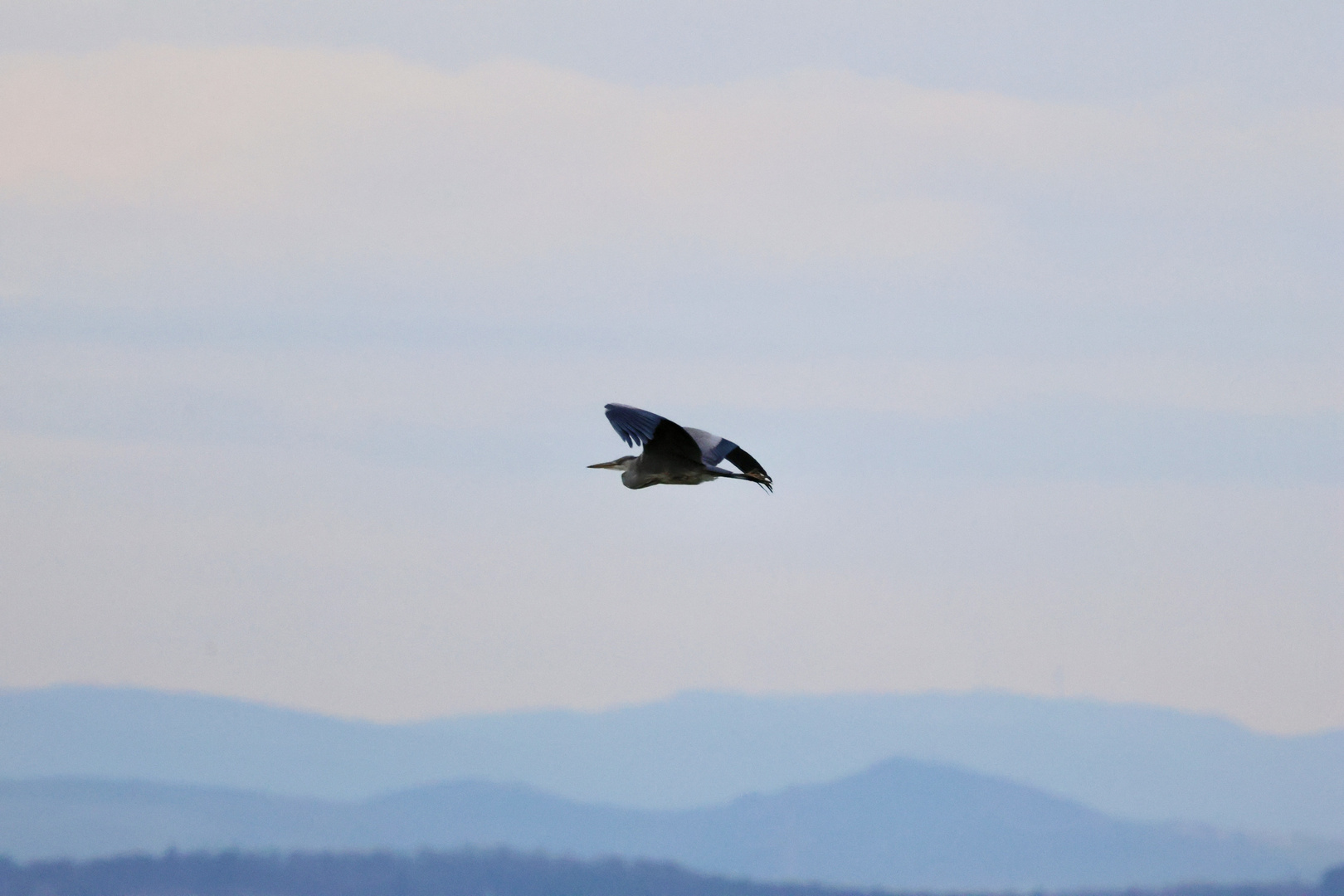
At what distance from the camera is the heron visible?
1724 inches

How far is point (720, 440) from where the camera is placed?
1905 inches

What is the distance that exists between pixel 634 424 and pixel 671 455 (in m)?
3.35

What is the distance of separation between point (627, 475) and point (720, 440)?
3210 mm

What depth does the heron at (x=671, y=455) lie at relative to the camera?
43.8 m

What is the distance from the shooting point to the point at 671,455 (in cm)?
4719

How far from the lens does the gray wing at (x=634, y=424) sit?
4359 cm

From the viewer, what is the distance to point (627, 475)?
50344 mm

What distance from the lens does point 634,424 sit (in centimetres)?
4403

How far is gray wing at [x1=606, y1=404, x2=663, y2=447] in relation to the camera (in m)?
43.6
